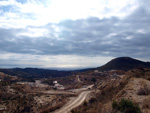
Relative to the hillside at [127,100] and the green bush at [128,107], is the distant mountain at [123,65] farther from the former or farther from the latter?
the green bush at [128,107]

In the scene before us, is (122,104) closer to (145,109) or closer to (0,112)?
(145,109)

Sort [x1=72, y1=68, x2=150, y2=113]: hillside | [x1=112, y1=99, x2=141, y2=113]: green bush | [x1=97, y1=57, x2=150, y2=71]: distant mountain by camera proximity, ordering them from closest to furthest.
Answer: [x1=112, y1=99, x2=141, y2=113]: green bush → [x1=72, y1=68, x2=150, y2=113]: hillside → [x1=97, y1=57, x2=150, y2=71]: distant mountain

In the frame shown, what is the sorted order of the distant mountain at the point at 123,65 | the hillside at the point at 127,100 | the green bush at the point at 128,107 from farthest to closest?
the distant mountain at the point at 123,65
the hillside at the point at 127,100
the green bush at the point at 128,107

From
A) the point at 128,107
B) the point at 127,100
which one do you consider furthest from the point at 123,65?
the point at 128,107

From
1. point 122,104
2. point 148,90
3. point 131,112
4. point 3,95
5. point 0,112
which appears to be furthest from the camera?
point 3,95

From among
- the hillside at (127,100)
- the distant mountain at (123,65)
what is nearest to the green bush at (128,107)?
the hillside at (127,100)

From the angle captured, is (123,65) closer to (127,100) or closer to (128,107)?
(127,100)

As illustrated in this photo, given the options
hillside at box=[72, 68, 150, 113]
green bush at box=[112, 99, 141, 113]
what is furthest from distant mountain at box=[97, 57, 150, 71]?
green bush at box=[112, 99, 141, 113]

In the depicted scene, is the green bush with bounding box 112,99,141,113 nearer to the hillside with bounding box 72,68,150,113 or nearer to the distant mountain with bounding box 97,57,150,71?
the hillside with bounding box 72,68,150,113

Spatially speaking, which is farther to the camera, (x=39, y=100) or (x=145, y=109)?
(x=39, y=100)

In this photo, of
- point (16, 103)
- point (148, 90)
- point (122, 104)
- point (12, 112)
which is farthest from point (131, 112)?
point (16, 103)

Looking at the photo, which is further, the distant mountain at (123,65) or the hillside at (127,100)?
the distant mountain at (123,65)
